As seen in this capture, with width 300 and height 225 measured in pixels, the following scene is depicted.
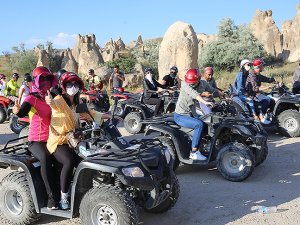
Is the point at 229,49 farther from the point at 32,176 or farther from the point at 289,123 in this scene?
the point at 32,176

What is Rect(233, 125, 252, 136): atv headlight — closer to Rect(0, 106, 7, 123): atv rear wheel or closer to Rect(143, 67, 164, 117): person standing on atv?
Rect(143, 67, 164, 117): person standing on atv

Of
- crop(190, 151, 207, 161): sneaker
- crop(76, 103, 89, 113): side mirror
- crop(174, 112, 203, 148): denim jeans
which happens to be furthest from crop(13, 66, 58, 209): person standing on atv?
crop(190, 151, 207, 161): sneaker

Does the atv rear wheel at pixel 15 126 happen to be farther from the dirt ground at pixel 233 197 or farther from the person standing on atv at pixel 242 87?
the person standing on atv at pixel 242 87

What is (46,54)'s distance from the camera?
148 ft

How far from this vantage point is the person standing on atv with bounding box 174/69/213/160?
752 cm

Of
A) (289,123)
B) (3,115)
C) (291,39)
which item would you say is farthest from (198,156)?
(291,39)

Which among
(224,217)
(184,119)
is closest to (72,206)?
(224,217)

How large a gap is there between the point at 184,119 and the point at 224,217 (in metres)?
2.49

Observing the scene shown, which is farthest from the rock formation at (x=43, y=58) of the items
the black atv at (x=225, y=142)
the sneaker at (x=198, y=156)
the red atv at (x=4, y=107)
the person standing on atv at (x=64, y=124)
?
the person standing on atv at (x=64, y=124)

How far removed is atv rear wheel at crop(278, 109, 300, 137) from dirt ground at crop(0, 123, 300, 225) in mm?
1790

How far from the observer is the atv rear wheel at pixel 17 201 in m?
5.32

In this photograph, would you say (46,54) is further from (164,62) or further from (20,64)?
(164,62)

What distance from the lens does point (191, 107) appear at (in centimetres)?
794

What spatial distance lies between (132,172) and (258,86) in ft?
21.8
